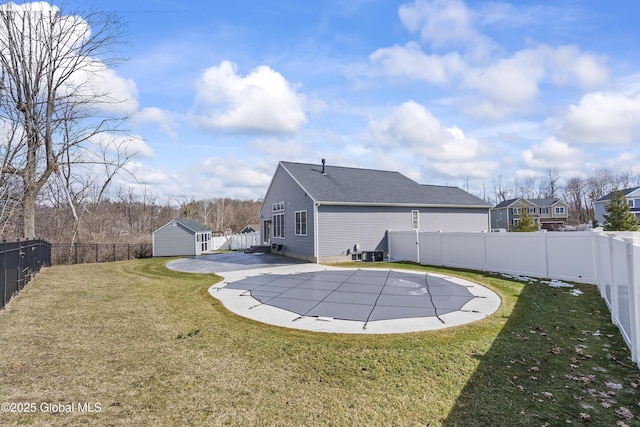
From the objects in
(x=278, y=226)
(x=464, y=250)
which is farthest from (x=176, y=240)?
(x=464, y=250)

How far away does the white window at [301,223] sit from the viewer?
16266 millimetres

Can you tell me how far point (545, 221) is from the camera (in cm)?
5312

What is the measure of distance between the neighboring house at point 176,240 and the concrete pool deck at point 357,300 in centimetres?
1066

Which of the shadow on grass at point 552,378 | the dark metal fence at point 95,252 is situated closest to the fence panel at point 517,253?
the shadow on grass at point 552,378

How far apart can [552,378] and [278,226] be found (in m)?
17.1

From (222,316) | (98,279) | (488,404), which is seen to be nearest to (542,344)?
(488,404)

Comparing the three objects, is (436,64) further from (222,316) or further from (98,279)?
(98,279)

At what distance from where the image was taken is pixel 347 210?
1605cm

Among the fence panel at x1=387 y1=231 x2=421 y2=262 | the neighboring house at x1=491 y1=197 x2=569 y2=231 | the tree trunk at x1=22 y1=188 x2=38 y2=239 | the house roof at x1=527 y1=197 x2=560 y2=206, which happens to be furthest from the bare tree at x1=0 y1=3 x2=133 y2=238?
the house roof at x1=527 y1=197 x2=560 y2=206

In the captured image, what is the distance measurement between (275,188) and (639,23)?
55.4 feet

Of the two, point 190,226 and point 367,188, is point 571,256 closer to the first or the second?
point 367,188

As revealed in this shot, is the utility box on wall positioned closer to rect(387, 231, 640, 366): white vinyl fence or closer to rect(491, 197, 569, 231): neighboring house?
rect(387, 231, 640, 366): white vinyl fence

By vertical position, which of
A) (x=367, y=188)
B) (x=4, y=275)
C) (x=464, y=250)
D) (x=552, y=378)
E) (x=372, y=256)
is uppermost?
(x=367, y=188)

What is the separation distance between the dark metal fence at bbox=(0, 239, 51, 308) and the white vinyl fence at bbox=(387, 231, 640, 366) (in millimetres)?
10985
